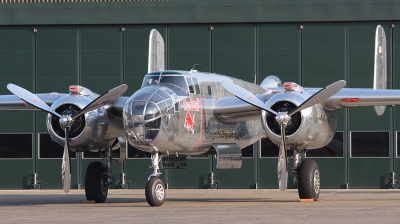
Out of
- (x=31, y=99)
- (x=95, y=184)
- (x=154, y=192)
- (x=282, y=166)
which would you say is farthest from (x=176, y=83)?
(x=95, y=184)

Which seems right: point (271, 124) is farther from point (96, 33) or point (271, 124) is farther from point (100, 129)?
point (96, 33)

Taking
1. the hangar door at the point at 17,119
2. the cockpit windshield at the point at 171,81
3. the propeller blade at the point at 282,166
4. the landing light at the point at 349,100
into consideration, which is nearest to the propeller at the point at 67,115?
the cockpit windshield at the point at 171,81

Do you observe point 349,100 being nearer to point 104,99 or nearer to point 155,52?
point 104,99

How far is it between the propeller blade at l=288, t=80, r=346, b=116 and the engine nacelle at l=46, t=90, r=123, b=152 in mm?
5480

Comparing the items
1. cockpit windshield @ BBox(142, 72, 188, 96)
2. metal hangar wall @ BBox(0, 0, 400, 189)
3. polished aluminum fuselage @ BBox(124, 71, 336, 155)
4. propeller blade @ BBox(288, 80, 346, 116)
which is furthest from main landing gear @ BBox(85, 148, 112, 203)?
metal hangar wall @ BBox(0, 0, 400, 189)

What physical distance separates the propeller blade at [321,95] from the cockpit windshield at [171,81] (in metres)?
3.00

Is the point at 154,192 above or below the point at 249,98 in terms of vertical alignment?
below

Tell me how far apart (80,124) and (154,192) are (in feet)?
11.9

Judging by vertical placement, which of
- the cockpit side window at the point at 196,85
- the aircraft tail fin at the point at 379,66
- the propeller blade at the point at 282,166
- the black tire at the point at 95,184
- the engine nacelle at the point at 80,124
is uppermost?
the aircraft tail fin at the point at 379,66

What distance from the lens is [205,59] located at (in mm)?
31469

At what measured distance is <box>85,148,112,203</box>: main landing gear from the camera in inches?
848

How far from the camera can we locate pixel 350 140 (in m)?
30.9

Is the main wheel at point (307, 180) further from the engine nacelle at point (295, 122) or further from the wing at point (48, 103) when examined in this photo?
the wing at point (48, 103)

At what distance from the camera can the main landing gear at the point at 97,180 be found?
70.6ft
